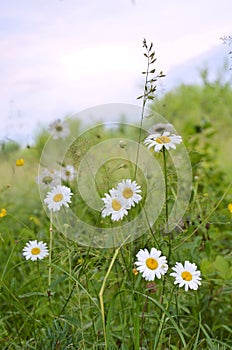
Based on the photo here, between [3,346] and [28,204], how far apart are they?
1.41 metres

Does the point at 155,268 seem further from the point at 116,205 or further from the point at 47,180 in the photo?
the point at 47,180

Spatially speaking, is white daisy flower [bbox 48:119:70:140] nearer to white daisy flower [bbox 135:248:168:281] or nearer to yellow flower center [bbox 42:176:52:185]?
yellow flower center [bbox 42:176:52:185]

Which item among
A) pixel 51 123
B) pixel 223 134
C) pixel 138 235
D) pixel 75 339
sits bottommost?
pixel 75 339

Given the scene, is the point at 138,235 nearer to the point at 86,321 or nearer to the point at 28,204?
the point at 86,321

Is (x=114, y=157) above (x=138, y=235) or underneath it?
above

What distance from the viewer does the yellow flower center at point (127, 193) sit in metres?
1.03

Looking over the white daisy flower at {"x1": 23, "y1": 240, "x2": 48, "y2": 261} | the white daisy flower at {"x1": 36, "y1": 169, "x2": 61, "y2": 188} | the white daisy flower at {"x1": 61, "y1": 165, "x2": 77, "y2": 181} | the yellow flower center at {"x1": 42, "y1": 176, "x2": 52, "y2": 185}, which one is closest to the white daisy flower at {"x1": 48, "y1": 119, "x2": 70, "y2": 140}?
the white daisy flower at {"x1": 61, "y1": 165, "x2": 77, "y2": 181}

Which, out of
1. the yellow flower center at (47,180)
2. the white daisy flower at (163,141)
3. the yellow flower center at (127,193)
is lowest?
the yellow flower center at (127,193)

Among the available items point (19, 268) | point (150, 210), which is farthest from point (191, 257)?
point (19, 268)

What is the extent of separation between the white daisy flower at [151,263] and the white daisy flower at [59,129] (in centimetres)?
105

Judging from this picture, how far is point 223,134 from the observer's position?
3.90 m

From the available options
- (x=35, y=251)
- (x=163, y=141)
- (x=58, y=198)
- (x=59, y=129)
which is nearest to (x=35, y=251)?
(x=35, y=251)

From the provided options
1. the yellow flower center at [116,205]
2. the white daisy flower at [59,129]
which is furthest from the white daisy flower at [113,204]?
the white daisy flower at [59,129]

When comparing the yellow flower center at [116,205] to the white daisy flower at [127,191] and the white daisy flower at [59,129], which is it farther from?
the white daisy flower at [59,129]
